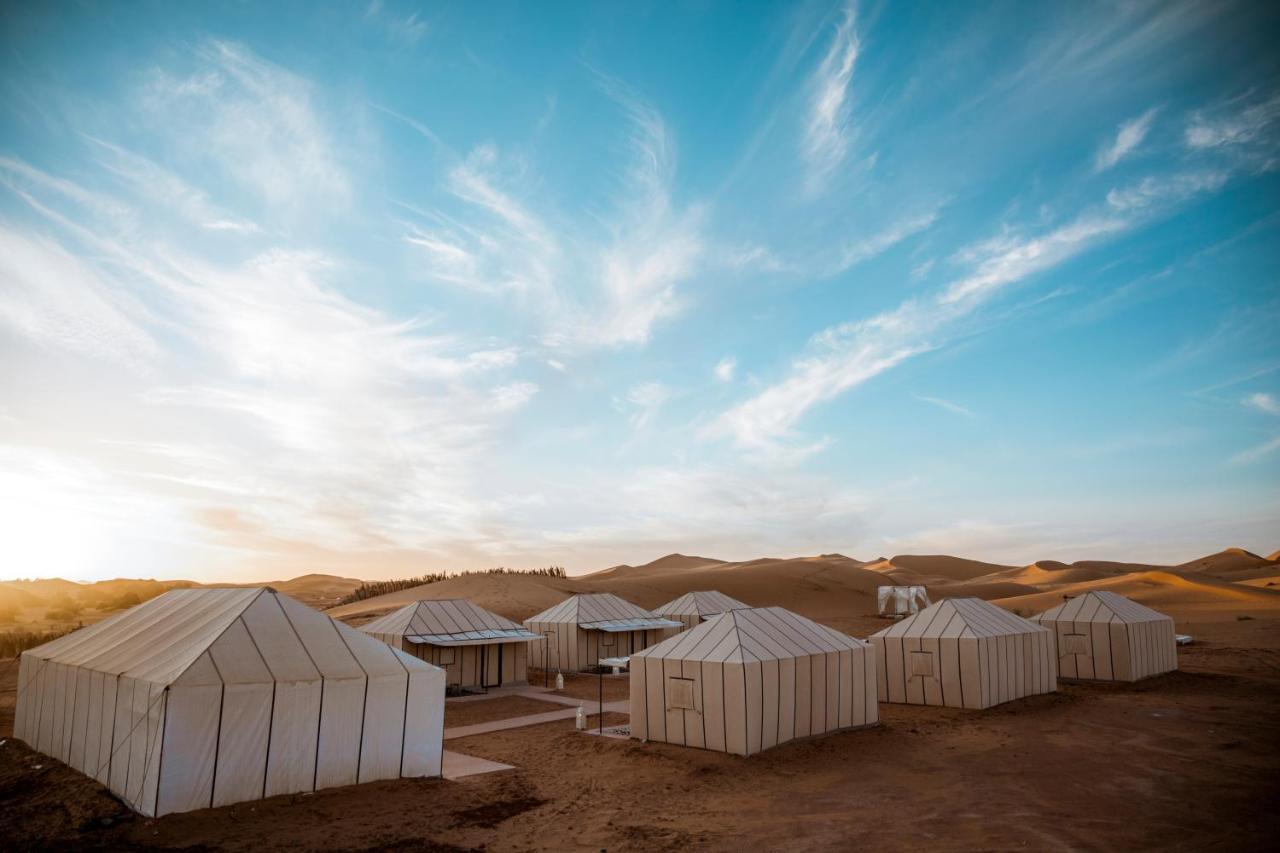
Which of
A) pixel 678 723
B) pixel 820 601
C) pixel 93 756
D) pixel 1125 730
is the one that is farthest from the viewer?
pixel 820 601

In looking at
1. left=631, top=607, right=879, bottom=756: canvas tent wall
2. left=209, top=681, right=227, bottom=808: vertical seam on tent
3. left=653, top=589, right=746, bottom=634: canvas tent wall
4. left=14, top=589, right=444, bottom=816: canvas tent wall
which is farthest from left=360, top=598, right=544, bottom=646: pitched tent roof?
left=209, top=681, right=227, bottom=808: vertical seam on tent

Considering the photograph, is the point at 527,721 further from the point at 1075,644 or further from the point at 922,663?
the point at 1075,644

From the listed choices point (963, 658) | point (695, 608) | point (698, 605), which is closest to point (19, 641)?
point (695, 608)

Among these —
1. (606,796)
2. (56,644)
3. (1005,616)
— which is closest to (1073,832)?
(606,796)

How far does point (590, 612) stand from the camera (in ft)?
101

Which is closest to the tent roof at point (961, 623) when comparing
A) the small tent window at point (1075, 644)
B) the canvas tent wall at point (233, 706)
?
the small tent window at point (1075, 644)

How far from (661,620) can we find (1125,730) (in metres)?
17.1

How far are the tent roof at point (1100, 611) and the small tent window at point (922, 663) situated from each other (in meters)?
8.44

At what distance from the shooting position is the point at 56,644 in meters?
15.6

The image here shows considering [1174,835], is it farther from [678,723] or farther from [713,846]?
[678,723]

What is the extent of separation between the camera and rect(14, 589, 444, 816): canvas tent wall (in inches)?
422

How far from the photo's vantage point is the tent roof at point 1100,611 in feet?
82.0

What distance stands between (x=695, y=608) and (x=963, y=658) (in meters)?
15.7

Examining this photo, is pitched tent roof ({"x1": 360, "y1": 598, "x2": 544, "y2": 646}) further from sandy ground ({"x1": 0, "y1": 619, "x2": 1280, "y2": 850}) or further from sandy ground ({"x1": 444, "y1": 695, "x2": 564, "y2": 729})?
sandy ground ({"x1": 0, "y1": 619, "x2": 1280, "y2": 850})
